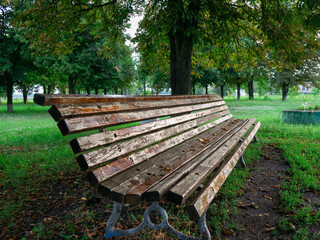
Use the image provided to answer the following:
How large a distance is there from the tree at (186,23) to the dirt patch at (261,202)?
2.81m

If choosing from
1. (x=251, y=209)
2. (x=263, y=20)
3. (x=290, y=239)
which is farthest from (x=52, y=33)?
(x=290, y=239)

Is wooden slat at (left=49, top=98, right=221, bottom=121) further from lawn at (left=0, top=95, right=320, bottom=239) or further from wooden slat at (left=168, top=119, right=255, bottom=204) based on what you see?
lawn at (left=0, top=95, right=320, bottom=239)

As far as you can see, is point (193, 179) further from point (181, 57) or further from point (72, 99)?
point (181, 57)

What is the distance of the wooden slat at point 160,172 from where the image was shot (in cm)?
159

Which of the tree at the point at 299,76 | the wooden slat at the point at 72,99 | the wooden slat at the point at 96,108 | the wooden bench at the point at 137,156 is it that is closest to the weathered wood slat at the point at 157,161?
the wooden bench at the point at 137,156

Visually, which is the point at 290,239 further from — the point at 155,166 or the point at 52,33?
the point at 52,33

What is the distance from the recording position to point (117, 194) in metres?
1.58

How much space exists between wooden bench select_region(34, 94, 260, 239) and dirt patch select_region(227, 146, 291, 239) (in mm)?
624

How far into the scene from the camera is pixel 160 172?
2037 millimetres

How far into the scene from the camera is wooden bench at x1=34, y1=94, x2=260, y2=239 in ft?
5.24

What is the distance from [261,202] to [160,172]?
168 centimetres

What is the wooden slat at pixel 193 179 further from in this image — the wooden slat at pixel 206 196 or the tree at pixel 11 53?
the tree at pixel 11 53

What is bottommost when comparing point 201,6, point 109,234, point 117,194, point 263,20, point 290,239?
point 290,239

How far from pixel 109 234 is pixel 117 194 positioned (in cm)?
65
